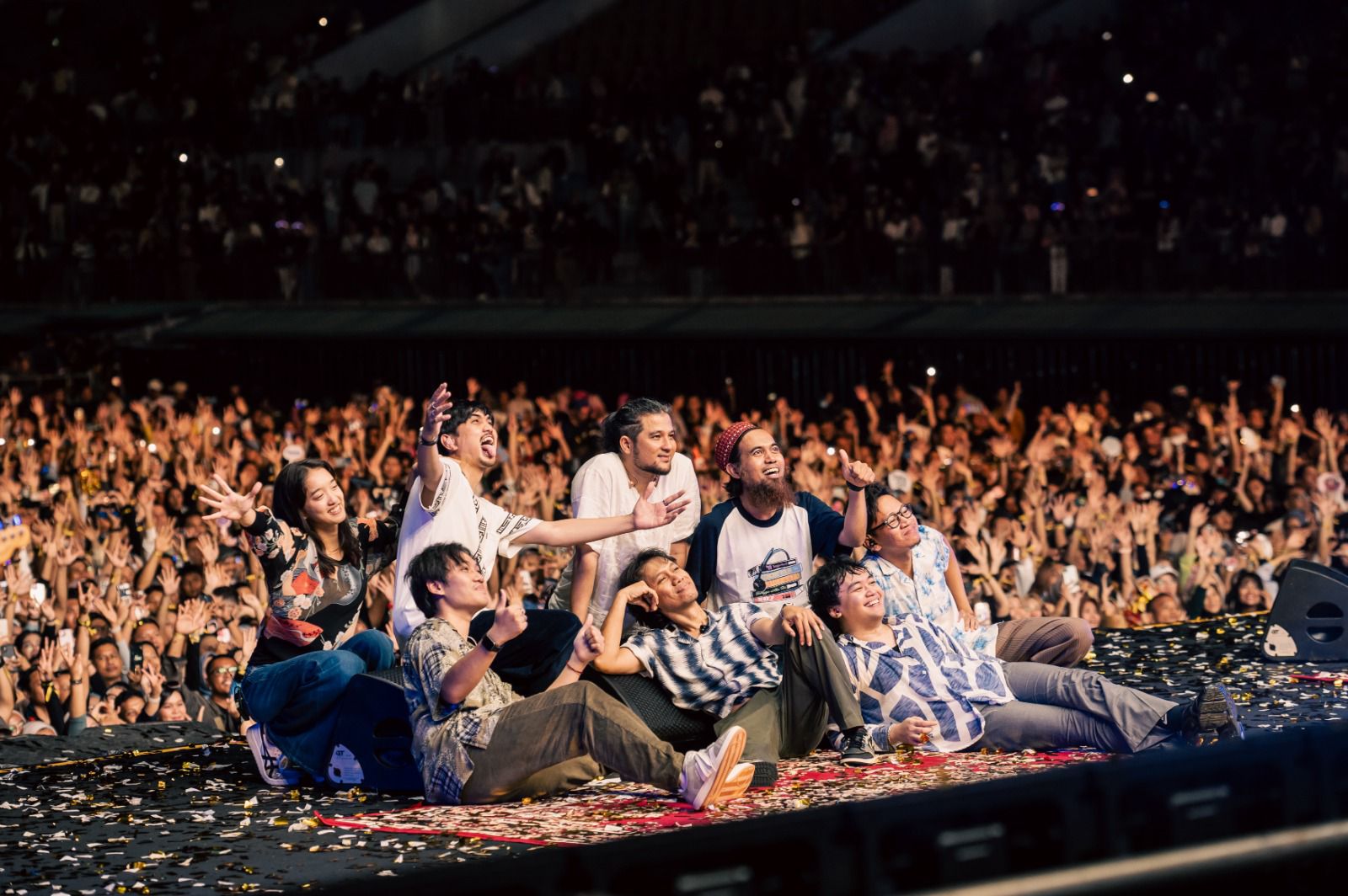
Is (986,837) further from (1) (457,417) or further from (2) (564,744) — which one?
(1) (457,417)

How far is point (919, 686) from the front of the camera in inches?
265

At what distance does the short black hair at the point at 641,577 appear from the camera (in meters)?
6.62

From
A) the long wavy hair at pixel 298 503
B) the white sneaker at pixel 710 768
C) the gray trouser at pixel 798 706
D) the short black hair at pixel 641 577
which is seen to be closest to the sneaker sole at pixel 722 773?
the white sneaker at pixel 710 768

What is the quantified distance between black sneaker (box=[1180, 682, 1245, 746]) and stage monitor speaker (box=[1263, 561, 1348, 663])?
188 cm

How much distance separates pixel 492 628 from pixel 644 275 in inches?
563

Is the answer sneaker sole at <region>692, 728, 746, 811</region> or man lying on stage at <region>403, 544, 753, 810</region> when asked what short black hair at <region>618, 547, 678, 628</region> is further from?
sneaker sole at <region>692, 728, 746, 811</region>

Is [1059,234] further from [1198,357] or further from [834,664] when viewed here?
[834,664]

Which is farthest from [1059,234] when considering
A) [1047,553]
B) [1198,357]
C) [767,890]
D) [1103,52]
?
[767,890]

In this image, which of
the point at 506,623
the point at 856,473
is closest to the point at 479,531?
the point at 506,623

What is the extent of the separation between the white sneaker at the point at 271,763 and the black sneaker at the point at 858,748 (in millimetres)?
1893

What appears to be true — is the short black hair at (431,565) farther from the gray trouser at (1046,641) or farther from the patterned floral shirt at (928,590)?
the gray trouser at (1046,641)

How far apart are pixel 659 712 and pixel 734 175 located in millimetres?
15100

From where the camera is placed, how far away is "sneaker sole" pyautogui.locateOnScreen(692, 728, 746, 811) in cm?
588

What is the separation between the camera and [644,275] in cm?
1980
